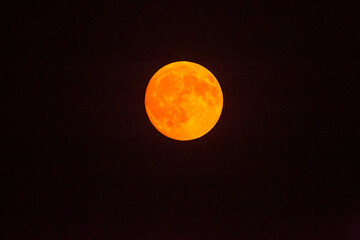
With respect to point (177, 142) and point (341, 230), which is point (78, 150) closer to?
point (177, 142)

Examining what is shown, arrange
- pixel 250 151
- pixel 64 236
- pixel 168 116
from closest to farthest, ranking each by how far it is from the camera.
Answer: pixel 168 116 → pixel 64 236 → pixel 250 151

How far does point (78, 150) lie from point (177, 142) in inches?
41.4

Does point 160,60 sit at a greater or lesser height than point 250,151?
greater

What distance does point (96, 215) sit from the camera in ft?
12.2

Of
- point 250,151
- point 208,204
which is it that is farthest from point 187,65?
point 208,204

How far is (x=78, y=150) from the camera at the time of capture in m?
3.80

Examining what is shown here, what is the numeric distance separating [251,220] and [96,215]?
1.63 m

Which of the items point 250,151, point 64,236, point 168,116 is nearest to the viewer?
point 168,116

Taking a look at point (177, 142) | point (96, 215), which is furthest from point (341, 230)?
point (96, 215)

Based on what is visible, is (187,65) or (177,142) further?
(177,142)

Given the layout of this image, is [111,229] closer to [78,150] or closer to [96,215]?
[96,215]

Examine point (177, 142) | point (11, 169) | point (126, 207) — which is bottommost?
point (126, 207)

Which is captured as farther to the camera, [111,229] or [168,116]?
[111,229]

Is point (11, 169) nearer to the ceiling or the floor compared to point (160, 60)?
nearer to the floor
